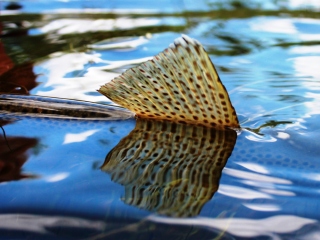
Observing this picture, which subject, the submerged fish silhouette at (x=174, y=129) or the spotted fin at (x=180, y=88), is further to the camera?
the spotted fin at (x=180, y=88)

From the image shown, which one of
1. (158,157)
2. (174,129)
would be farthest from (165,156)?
(174,129)

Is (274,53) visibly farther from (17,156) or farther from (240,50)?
(17,156)

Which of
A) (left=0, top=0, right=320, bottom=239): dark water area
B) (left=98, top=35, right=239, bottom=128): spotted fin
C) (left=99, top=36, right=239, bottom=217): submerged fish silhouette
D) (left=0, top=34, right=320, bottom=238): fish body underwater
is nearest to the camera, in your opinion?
(left=0, top=0, right=320, bottom=239): dark water area

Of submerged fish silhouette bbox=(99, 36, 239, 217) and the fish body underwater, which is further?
submerged fish silhouette bbox=(99, 36, 239, 217)

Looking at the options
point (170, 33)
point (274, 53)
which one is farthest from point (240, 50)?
point (170, 33)

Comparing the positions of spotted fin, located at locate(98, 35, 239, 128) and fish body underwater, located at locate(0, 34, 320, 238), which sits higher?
spotted fin, located at locate(98, 35, 239, 128)

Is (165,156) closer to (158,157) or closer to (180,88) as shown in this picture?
(158,157)

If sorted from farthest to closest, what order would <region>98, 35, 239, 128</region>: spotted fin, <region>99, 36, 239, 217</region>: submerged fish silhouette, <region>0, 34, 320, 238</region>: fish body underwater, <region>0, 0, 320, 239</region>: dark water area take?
<region>98, 35, 239, 128</region>: spotted fin < <region>99, 36, 239, 217</region>: submerged fish silhouette < <region>0, 34, 320, 238</region>: fish body underwater < <region>0, 0, 320, 239</region>: dark water area
